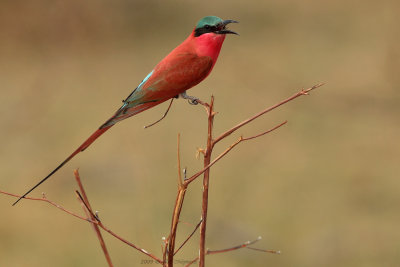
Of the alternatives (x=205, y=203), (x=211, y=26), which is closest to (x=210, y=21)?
(x=211, y=26)

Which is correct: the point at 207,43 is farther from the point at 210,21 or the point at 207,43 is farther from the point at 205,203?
the point at 205,203

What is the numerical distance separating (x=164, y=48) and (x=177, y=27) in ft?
0.45

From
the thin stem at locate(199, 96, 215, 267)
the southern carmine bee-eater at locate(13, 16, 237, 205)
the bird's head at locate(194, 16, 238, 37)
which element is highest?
the bird's head at locate(194, 16, 238, 37)

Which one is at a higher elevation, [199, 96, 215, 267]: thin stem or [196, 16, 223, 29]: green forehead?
[196, 16, 223, 29]: green forehead

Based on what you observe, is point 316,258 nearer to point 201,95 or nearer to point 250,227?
point 250,227

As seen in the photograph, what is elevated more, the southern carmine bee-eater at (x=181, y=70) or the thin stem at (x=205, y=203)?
the southern carmine bee-eater at (x=181, y=70)

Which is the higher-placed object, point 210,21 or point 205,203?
point 210,21

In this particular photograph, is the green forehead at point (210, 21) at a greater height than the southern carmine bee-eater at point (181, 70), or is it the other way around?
the green forehead at point (210, 21)

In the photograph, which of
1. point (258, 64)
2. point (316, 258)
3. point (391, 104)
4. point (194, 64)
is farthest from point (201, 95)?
point (194, 64)

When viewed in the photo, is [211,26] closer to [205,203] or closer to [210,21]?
[210,21]

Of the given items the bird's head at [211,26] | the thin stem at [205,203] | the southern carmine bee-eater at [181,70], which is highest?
the bird's head at [211,26]

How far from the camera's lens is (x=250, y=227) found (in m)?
1.99

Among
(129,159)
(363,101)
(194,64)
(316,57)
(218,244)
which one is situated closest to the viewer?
(194,64)

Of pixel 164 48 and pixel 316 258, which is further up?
pixel 164 48
